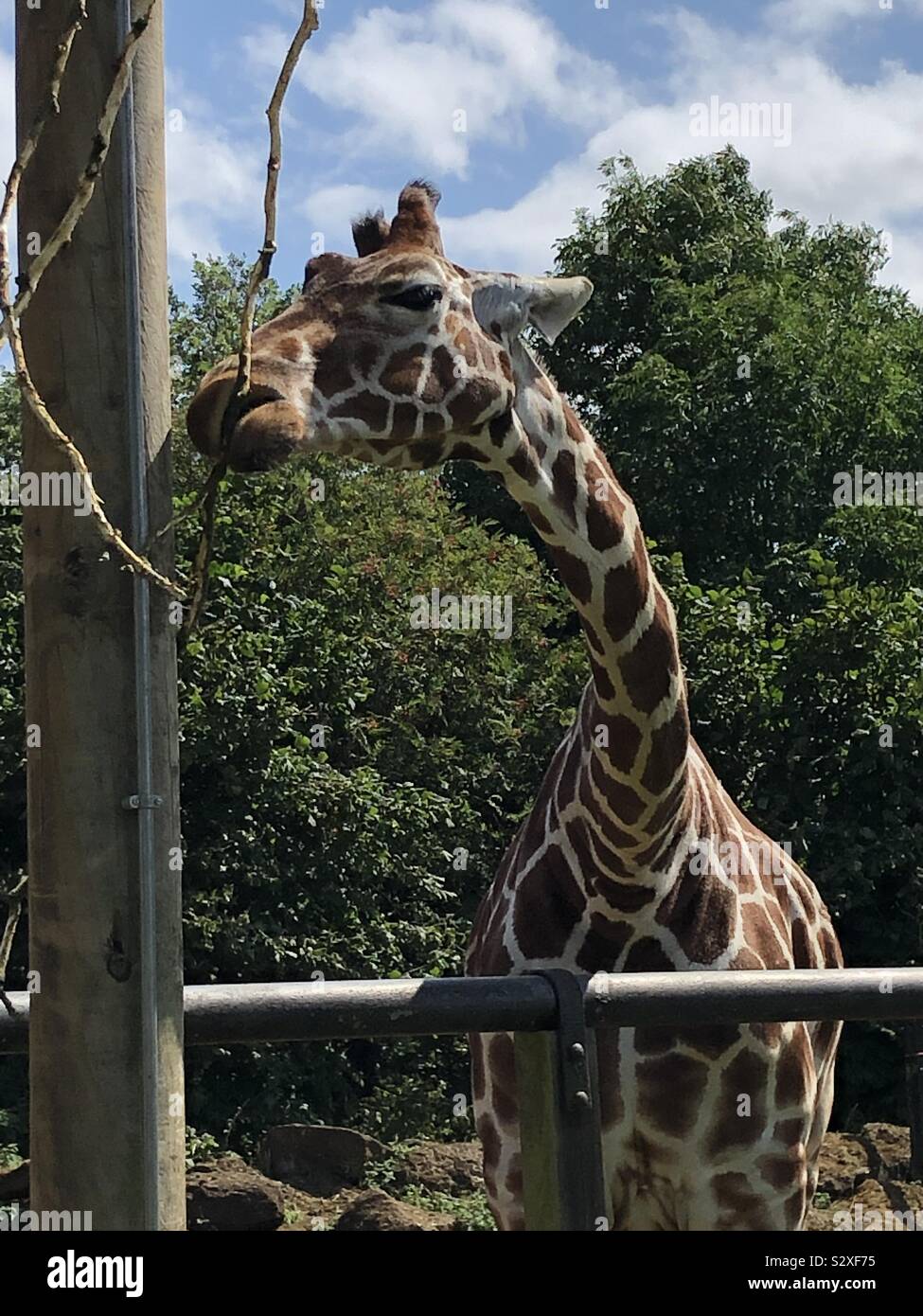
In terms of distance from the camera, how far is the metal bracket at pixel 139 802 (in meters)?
1.66

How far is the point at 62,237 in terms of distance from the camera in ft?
4.79

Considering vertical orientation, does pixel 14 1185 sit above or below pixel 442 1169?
above

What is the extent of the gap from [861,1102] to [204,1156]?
353cm

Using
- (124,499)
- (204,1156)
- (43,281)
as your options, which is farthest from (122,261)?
(204,1156)

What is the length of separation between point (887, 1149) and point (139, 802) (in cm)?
668

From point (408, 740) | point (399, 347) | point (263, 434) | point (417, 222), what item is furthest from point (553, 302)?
point (408, 740)

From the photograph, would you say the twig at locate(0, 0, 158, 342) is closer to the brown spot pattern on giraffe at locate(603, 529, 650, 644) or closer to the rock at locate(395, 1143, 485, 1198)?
the brown spot pattern on giraffe at locate(603, 529, 650, 644)

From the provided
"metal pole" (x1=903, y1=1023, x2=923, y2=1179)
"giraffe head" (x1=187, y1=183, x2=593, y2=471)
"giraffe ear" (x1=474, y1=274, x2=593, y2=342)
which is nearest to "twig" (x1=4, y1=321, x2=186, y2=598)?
"giraffe head" (x1=187, y1=183, x2=593, y2=471)

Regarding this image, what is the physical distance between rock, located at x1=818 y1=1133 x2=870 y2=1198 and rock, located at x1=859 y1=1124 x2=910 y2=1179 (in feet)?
0.11

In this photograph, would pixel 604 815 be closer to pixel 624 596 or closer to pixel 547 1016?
pixel 624 596

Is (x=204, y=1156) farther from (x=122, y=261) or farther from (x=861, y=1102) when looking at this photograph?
(x=122, y=261)

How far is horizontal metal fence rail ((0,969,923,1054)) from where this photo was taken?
2.21 metres
